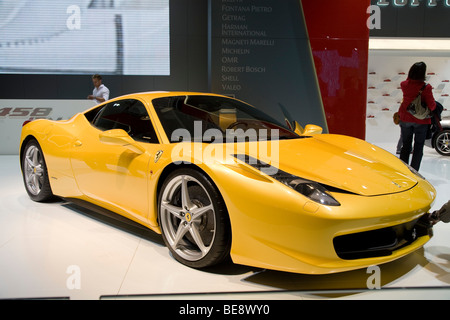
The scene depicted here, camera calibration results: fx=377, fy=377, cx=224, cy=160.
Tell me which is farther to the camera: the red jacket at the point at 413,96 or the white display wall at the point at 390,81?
the white display wall at the point at 390,81

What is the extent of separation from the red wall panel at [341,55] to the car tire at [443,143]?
81.3 inches

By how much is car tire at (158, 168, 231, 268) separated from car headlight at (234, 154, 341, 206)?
0.31 meters

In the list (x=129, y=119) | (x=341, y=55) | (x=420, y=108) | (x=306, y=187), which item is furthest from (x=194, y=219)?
(x=341, y=55)

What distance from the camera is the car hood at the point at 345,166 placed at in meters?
2.01

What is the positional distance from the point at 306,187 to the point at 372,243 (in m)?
0.46

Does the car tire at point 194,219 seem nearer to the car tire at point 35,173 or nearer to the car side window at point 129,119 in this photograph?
the car side window at point 129,119

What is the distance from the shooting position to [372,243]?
1.94 m

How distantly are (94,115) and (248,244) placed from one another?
198 centimetres

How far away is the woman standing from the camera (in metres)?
4.38
